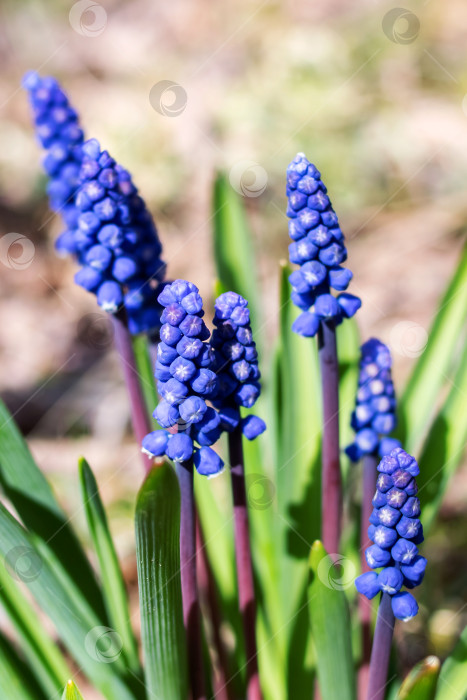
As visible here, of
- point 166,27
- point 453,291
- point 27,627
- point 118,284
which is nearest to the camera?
point 118,284

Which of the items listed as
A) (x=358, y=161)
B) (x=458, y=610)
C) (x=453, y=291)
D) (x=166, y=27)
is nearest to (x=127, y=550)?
(x=458, y=610)

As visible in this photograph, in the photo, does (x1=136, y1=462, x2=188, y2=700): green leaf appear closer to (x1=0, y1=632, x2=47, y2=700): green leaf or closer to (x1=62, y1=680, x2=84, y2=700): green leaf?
(x1=62, y1=680, x2=84, y2=700): green leaf

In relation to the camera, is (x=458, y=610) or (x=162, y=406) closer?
(x=162, y=406)

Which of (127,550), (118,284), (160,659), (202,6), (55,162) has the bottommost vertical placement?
(127,550)

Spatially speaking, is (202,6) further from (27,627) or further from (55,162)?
(27,627)

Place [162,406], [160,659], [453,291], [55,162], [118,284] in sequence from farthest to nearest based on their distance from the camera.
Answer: [453,291]
[55,162]
[118,284]
[160,659]
[162,406]

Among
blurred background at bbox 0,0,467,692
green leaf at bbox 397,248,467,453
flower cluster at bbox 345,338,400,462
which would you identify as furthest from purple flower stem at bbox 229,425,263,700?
blurred background at bbox 0,0,467,692

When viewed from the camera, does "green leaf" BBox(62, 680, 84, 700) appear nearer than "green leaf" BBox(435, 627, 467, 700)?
Yes

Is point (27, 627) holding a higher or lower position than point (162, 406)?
lower
